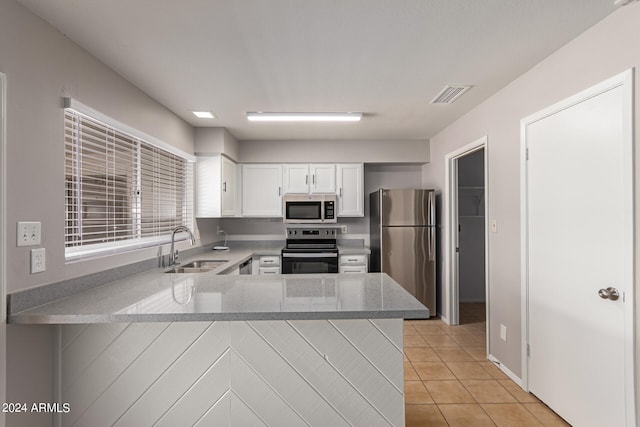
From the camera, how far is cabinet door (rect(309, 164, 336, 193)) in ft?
15.6

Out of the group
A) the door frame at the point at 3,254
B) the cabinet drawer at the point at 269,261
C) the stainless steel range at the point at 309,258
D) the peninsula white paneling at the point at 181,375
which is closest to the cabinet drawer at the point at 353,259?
the stainless steel range at the point at 309,258

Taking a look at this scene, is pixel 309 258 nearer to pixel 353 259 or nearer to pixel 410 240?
pixel 353 259

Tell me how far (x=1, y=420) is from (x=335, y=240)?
3.91 m

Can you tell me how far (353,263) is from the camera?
15.0ft

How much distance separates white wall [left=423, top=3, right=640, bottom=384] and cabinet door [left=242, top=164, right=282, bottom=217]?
2.38m

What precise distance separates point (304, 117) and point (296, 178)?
1.34 meters

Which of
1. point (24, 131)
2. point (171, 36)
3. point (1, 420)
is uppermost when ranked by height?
point (171, 36)

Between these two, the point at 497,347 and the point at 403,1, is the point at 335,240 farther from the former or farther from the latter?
the point at 403,1

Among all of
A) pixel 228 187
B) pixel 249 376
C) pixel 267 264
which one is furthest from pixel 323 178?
pixel 249 376

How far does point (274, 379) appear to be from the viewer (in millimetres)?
1730

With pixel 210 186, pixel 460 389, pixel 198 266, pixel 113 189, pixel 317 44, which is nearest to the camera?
pixel 317 44

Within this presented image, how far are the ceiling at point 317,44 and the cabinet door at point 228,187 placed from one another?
110cm

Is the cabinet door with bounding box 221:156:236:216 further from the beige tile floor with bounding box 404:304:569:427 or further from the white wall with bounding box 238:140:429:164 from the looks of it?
the beige tile floor with bounding box 404:304:569:427

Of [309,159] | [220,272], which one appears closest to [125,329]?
[220,272]
